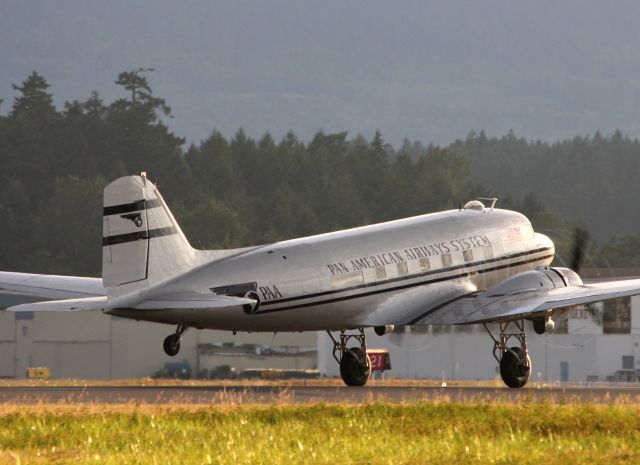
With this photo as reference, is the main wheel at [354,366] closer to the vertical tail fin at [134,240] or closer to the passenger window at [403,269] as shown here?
the passenger window at [403,269]

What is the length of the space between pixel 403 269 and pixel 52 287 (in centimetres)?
1051

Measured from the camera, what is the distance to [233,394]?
37.1m

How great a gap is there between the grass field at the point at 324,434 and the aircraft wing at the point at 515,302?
9.28 meters

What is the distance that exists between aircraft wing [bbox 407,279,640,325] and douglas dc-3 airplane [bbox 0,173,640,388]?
0.14 ft

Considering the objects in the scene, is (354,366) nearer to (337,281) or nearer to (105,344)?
(337,281)

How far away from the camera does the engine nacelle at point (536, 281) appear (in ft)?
141

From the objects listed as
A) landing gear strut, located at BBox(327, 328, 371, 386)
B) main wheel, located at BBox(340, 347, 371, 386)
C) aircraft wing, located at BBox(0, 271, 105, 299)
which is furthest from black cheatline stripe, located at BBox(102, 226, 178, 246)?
main wheel, located at BBox(340, 347, 371, 386)

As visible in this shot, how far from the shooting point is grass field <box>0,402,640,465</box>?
23.6 m

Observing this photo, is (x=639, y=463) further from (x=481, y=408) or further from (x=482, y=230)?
(x=482, y=230)

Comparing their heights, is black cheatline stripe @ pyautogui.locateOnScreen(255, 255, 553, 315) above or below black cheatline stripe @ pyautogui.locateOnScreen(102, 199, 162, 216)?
below

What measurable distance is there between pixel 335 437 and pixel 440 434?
6.75 feet

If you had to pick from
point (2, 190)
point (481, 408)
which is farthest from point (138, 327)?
point (2, 190)

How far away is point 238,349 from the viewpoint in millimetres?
99000

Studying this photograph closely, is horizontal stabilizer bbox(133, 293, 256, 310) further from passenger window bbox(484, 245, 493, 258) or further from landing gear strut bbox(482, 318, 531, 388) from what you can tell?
passenger window bbox(484, 245, 493, 258)
